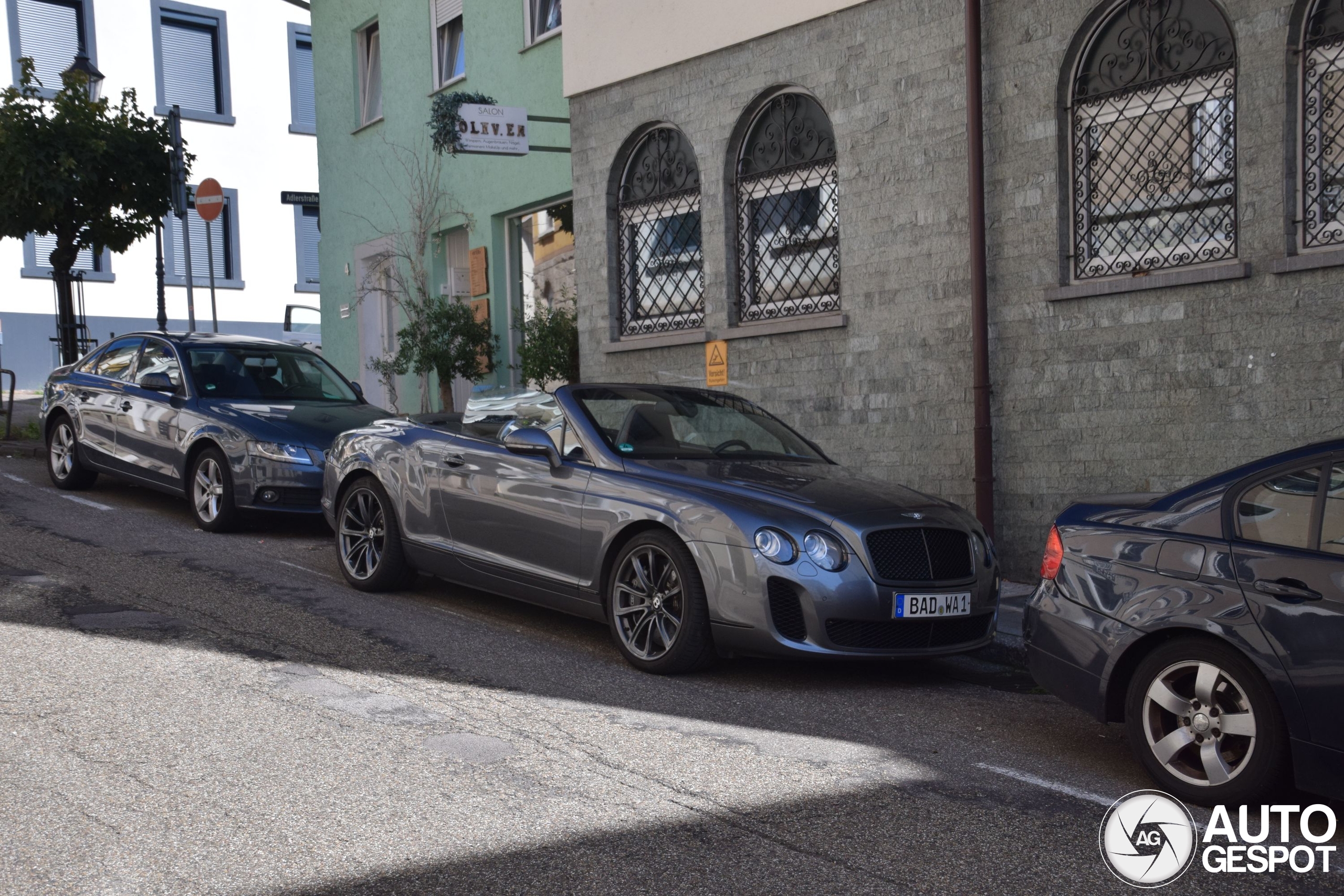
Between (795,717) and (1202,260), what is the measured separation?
16.5 ft

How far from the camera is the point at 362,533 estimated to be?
340 inches

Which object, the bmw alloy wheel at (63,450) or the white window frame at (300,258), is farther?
the white window frame at (300,258)

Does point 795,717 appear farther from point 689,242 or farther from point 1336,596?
point 689,242

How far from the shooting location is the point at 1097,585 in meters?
5.05

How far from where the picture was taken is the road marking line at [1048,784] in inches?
187

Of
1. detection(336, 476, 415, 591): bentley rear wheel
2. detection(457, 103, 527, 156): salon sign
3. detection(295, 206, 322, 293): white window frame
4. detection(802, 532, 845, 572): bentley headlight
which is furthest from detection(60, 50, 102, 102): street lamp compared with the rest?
detection(295, 206, 322, 293): white window frame

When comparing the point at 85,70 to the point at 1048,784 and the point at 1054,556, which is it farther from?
the point at 1048,784

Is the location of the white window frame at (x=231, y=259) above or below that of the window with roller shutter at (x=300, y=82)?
below

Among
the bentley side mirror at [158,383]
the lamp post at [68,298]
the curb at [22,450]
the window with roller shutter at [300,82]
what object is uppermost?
the window with roller shutter at [300,82]

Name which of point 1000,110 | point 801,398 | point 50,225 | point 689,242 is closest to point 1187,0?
point 1000,110

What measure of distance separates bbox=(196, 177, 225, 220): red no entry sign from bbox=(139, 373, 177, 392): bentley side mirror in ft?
→ 11.8

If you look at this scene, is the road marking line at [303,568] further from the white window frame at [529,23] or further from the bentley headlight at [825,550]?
the white window frame at [529,23]

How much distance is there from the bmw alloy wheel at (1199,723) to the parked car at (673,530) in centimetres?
164

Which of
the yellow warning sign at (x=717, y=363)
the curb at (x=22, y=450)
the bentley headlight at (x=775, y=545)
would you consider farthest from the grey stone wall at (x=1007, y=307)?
the curb at (x=22, y=450)
